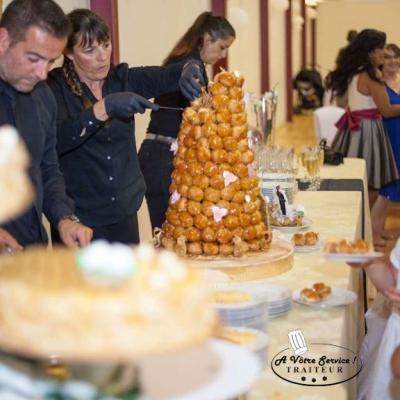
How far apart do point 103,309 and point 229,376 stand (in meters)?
0.21

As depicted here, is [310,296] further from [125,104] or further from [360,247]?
[125,104]

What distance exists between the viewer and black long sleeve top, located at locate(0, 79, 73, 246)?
7.67 ft

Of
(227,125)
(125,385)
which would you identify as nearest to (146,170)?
(227,125)

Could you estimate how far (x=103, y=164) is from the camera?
10.1 ft

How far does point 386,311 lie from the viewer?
8.92ft

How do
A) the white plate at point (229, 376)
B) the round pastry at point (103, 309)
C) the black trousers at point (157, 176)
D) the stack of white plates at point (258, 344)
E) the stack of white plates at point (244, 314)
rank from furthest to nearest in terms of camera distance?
1. the black trousers at point (157, 176)
2. the stack of white plates at point (244, 314)
3. the stack of white plates at point (258, 344)
4. the white plate at point (229, 376)
5. the round pastry at point (103, 309)

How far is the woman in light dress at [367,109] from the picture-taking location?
6.11 metres

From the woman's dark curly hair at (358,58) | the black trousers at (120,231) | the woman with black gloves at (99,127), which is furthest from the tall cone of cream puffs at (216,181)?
the woman's dark curly hair at (358,58)

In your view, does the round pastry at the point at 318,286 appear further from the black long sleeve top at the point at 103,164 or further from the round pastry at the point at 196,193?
the black long sleeve top at the point at 103,164

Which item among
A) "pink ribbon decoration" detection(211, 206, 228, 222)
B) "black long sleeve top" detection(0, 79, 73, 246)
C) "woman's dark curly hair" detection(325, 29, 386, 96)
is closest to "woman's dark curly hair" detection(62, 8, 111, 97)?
"black long sleeve top" detection(0, 79, 73, 246)

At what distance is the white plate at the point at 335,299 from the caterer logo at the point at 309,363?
20 centimetres

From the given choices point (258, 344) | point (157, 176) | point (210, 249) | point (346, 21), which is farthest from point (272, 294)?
point (346, 21)

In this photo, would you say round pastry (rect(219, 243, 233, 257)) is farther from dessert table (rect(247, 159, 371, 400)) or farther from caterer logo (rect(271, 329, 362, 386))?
caterer logo (rect(271, 329, 362, 386))

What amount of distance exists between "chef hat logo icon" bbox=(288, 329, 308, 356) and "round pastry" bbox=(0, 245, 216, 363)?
120cm
